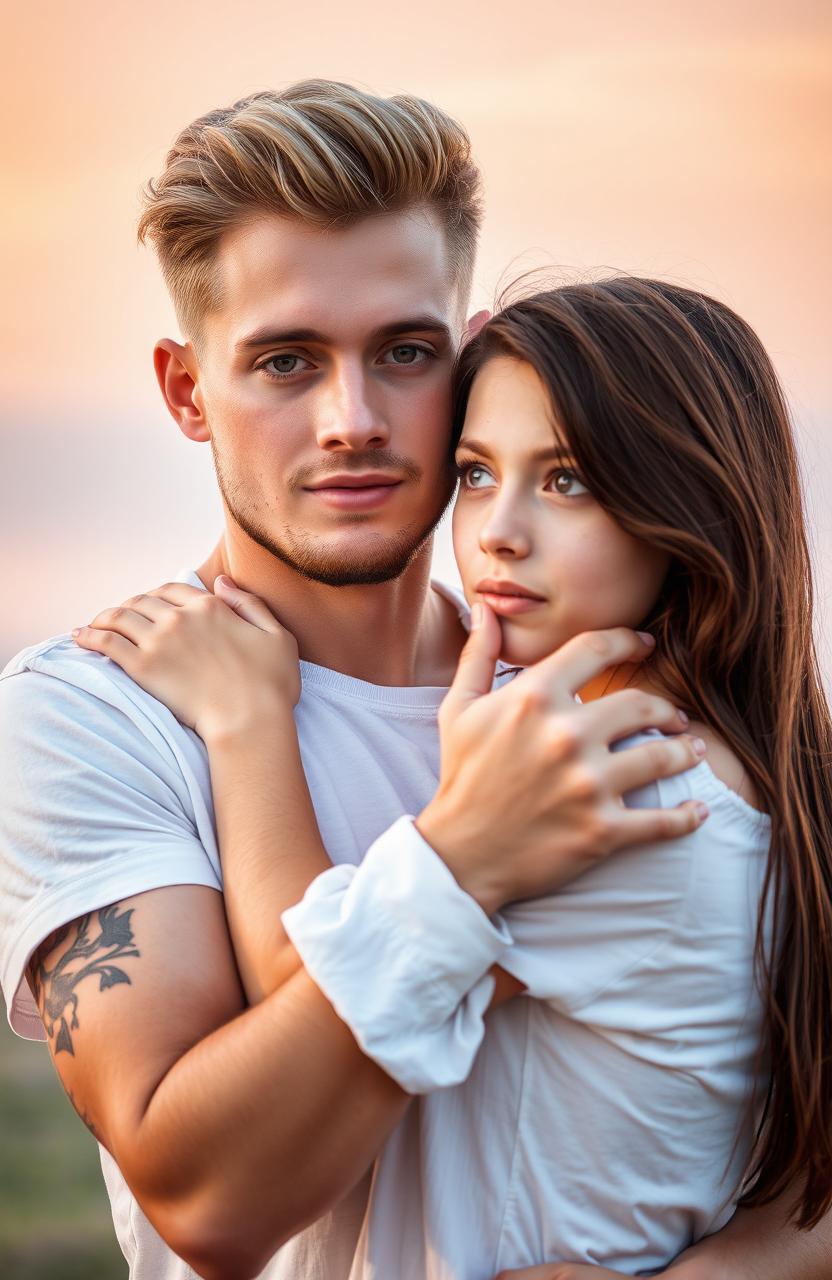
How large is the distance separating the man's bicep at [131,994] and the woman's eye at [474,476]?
0.64 m

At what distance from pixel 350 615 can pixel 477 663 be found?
0.60m

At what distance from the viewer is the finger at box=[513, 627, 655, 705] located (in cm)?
144

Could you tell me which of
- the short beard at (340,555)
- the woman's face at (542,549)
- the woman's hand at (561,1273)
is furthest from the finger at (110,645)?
the woman's hand at (561,1273)

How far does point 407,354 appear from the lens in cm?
197

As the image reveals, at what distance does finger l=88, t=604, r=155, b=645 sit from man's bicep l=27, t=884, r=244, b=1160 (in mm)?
445

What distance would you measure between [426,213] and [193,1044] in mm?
1334

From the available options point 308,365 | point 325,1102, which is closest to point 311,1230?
point 325,1102

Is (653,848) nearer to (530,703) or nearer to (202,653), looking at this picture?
(530,703)

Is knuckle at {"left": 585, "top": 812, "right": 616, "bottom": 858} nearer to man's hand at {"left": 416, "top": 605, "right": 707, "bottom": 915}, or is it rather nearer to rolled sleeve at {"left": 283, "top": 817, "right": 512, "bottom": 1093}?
man's hand at {"left": 416, "top": 605, "right": 707, "bottom": 915}

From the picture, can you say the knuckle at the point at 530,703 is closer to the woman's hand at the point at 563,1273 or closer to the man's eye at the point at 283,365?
the woman's hand at the point at 563,1273

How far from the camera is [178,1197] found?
1406 millimetres

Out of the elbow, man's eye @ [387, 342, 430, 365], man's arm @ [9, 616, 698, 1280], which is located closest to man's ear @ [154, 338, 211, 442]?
man's eye @ [387, 342, 430, 365]

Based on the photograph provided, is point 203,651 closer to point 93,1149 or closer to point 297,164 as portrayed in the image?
point 297,164

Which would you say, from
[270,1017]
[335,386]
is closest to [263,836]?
[270,1017]
